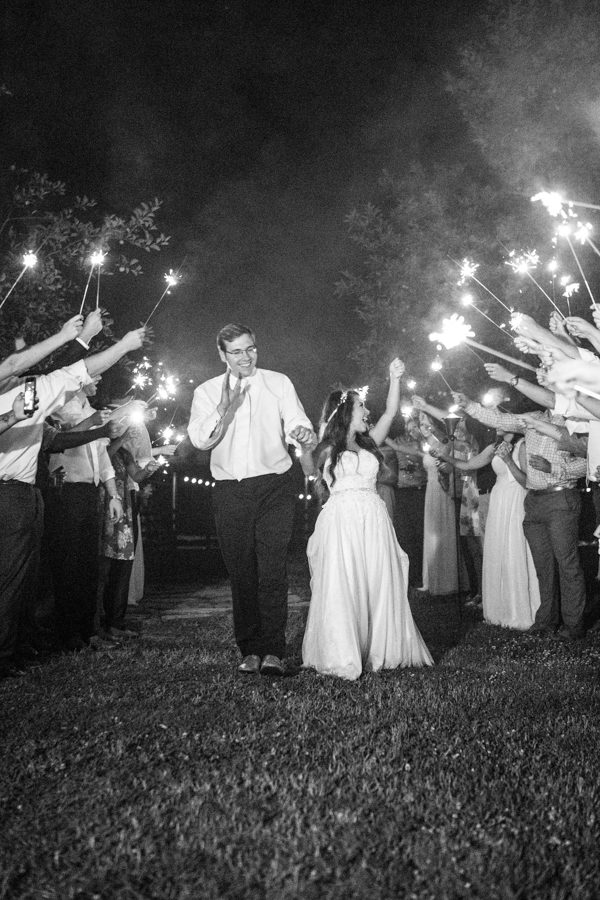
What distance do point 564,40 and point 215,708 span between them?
15488 millimetres

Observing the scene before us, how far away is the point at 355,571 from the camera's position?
560 centimetres

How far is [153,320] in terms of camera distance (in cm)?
1412

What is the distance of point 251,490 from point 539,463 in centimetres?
352

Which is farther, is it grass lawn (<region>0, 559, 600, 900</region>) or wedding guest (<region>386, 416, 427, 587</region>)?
wedding guest (<region>386, 416, 427, 587</region>)

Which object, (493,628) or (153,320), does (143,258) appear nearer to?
(153,320)

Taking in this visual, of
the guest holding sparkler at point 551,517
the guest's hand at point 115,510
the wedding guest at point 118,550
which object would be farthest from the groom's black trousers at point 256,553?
the guest holding sparkler at point 551,517

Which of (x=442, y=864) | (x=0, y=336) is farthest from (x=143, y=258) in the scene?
(x=442, y=864)

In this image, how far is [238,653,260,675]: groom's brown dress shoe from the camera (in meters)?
5.36

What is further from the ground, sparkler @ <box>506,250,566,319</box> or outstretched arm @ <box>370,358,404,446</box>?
sparkler @ <box>506,250,566,319</box>

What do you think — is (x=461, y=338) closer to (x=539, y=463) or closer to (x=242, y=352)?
(x=242, y=352)

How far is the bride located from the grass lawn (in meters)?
0.26

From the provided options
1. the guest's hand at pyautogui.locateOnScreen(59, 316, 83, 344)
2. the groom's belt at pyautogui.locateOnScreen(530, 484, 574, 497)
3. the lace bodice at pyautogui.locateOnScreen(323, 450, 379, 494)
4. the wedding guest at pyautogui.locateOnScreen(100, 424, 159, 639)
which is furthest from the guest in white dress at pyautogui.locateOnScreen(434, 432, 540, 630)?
the guest's hand at pyautogui.locateOnScreen(59, 316, 83, 344)

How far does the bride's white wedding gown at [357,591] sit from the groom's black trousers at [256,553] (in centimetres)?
33

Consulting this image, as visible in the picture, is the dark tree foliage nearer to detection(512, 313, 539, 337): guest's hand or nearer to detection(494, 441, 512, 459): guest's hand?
detection(494, 441, 512, 459): guest's hand
